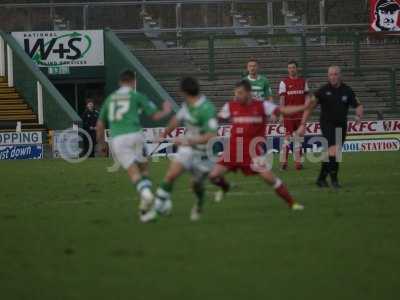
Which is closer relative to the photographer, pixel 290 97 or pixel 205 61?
pixel 290 97

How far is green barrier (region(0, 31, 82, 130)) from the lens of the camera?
111 feet

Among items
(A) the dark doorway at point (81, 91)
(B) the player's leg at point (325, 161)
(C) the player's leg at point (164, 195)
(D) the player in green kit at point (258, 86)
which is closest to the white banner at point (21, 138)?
(A) the dark doorway at point (81, 91)


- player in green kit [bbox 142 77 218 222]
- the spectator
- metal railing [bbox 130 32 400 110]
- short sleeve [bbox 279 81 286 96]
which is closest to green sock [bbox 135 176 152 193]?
player in green kit [bbox 142 77 218 222]

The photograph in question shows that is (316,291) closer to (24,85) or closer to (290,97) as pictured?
(290,97)

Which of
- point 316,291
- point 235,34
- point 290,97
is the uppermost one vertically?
point 235,34

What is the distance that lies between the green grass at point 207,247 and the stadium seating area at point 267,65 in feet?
59.0

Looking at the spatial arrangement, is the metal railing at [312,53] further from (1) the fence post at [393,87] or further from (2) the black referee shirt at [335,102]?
(2) the black referee shirt at [335,102]

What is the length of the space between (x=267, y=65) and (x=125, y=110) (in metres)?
23.5

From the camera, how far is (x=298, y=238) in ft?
41.4

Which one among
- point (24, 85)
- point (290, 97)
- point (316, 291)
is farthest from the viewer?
Result: point (24, 85)

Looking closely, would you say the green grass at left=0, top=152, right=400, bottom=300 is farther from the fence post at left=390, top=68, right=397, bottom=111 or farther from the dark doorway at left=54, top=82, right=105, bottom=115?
the dark doorway at left=54, top=82, right=105, bottom=115

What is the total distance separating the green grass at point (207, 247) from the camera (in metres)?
9.76

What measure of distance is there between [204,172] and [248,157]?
187cm

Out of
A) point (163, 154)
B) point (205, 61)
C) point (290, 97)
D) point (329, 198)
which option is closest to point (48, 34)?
point (205, 61)
